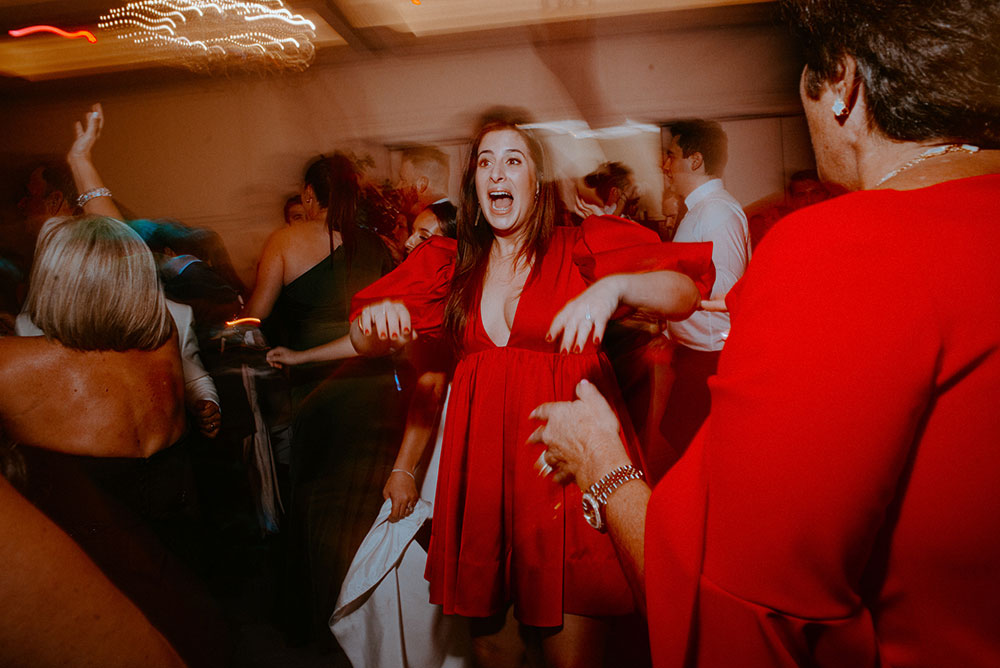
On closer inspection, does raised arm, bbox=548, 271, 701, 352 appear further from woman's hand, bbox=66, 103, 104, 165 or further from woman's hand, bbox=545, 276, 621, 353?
woman's hand, bbox=66, 103, 104, 165

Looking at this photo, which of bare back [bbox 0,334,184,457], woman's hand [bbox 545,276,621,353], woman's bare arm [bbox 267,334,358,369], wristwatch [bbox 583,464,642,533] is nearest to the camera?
wristwatch [bbox 583,464,642,533]

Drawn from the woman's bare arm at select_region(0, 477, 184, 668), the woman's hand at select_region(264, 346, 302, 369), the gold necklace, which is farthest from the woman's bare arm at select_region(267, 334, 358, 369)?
the gold necklace

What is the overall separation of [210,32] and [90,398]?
0.76 m

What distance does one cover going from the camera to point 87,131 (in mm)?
1076

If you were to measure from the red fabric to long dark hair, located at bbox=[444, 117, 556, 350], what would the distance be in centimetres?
46

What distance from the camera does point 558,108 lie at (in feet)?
3.13

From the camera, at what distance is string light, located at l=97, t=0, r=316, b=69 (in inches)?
41.2

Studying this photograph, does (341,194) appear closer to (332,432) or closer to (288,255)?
(288,255)

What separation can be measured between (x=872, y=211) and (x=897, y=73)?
19 centimetres

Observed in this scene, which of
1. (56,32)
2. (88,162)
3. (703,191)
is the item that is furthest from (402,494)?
(56,32)

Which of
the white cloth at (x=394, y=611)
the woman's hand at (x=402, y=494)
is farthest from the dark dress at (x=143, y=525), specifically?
the woman's hand at (x=402, y=494)

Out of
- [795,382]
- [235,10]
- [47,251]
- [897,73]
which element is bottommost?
[795,382]

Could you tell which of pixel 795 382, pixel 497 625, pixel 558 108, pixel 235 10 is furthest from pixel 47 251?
pixel 795 382

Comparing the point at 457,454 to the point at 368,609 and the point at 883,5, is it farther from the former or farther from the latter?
the point at 883,5
